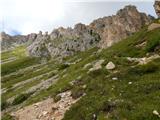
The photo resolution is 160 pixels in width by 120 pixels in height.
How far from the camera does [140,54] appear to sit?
4856cm

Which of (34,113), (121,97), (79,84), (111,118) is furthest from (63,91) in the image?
(111,118)

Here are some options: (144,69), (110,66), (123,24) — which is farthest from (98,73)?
(123,24)

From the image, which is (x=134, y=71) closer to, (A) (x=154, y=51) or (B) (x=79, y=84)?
(B) (x=79, y=84)

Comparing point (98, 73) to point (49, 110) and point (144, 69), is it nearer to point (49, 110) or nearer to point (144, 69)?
point (144, 69)

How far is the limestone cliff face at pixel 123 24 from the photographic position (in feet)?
517

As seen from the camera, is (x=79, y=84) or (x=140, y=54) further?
(x=140, y=54)

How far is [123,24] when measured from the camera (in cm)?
17875

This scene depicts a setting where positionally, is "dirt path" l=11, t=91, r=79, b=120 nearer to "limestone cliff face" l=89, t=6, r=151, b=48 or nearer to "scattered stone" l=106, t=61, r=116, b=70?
"scattered stone" l=106, t=61, r=116, b=70

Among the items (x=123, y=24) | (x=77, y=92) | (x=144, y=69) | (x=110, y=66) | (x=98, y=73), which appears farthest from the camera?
(x=123, y=24)

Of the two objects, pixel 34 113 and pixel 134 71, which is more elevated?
pixel 134 71

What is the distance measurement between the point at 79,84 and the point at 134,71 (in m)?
5.43

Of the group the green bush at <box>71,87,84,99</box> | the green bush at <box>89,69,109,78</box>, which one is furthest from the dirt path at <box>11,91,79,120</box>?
the green bush at <box>89,69,109,78</box>

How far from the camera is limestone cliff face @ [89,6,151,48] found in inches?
6206

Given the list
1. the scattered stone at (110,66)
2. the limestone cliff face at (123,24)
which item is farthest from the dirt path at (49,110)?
the limestone cliff face at (123,24)
